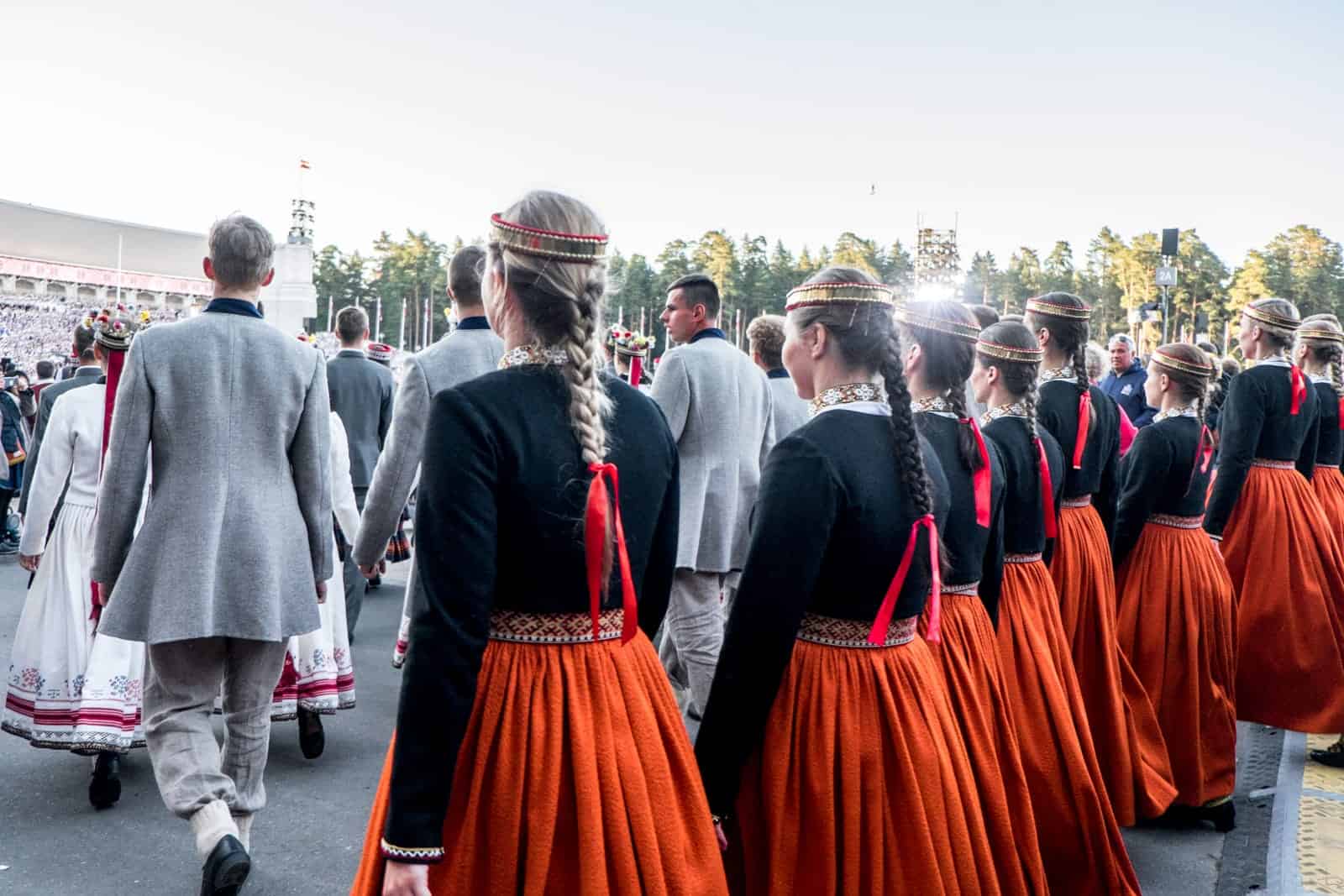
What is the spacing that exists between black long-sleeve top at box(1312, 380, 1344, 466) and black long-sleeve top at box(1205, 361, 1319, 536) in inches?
21.0

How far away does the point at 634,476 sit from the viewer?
224cm

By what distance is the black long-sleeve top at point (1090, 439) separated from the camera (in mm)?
4609

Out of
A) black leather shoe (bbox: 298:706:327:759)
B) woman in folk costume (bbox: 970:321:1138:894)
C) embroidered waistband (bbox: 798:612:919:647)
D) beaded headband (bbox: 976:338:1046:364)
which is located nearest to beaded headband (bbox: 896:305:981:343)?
woman in folk costume (bbox: 970:321:1138:894)

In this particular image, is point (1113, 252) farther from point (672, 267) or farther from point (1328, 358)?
point (1328, 358)

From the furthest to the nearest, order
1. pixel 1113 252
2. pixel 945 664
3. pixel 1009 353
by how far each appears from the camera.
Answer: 1. pixel 1113 252
2. pixel 1009 353
3. pixel 945 664

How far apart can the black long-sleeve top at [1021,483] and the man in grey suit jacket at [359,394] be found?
4823 millimetres

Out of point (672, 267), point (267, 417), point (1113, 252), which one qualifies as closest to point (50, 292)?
point (672, 267)

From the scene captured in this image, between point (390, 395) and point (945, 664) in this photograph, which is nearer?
point (945, 664)

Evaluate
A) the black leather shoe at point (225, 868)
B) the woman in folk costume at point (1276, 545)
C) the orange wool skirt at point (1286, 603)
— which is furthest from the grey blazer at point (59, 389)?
the orange wool skirt at point (1286, 603)

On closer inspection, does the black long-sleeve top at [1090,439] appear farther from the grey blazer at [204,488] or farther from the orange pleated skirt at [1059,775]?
the grey blazer at [204,488]

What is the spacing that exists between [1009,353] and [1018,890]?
6.79 ft

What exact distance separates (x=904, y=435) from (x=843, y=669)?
0.56 m

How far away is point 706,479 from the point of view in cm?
552

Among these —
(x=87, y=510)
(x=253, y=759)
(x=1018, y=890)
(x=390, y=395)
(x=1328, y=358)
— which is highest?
(x=1328, y=358)
